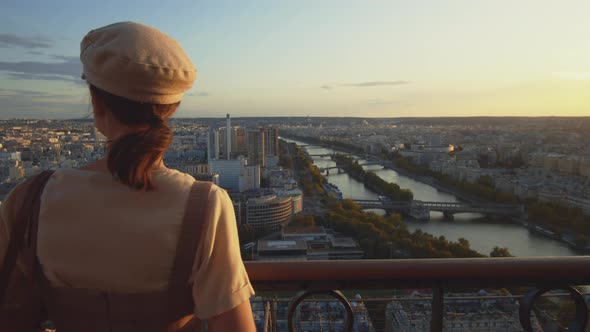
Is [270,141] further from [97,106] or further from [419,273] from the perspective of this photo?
[97,106]

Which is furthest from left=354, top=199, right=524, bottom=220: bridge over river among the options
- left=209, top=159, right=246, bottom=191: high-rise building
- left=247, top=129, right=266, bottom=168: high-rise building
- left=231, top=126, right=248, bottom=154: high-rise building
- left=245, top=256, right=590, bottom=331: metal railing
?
left=245, top=256, right=590, bottom=331: metal railing

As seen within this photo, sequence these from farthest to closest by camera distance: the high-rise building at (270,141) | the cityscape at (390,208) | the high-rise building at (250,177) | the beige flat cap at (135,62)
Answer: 1. the high-rise building at (270,141)
2. the high-rise building at (250,177)
3. the cityscape at (390,208)
4. the beige flat cap at (135,62)

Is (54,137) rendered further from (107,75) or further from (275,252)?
(107,75)

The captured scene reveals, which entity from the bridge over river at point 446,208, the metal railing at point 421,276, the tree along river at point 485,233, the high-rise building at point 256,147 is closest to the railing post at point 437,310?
the metal railing at point 421,276

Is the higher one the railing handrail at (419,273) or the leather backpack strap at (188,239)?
the leather backpack strap at (188,239)

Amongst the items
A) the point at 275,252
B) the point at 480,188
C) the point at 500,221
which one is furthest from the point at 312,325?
the point at 480,188

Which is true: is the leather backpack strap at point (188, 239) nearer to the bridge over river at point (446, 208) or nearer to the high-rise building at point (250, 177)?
the bridge over river at point (446, 208)

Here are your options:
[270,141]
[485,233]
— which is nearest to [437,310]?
[485,233]
